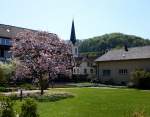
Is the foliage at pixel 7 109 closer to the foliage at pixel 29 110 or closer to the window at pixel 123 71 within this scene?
the foliage at pixel 29 110

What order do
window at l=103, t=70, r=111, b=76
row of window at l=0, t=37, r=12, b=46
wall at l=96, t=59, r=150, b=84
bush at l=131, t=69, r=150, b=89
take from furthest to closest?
row of window at l=0, t=37, r=12, b=46
window at l=103, t=70, r=111, b=76
wall at l=96, t=59, r=150, b=84
bush at l=131, t=69, r=150, b=89

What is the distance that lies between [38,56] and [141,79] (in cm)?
1899

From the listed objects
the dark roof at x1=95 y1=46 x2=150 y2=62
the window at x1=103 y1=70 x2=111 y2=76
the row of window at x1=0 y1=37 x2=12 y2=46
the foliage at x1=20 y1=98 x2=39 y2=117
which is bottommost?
the foliage at x1=20 y1=98 x2=39 y2=117

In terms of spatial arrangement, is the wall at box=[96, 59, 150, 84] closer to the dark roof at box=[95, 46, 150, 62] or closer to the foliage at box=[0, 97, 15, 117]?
the dark roof at box=[95, 46, 150, 62]

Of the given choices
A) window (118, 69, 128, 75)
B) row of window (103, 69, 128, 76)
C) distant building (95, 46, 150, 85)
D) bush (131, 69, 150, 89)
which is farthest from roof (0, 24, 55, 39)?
bush (131, 69, 150, 89)

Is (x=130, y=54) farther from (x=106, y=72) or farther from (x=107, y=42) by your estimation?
(x=107, y=42)

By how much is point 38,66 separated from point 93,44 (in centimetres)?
12772

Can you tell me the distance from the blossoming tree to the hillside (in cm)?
11043

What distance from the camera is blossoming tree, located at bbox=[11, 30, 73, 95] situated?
32.9m

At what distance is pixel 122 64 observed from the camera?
57.9m

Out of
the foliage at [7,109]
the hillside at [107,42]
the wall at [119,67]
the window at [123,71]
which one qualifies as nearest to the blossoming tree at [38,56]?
the foliage at [7,109]

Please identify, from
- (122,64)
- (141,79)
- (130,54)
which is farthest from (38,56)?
(130,54)

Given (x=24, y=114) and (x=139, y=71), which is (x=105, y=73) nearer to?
(x=139, y=71)

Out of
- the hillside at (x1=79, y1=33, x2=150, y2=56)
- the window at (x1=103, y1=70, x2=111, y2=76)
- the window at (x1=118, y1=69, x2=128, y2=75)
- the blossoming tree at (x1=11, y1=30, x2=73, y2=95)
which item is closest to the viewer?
the blossoming tree at (x1=11, y1=30, x2=73, y2=95)
